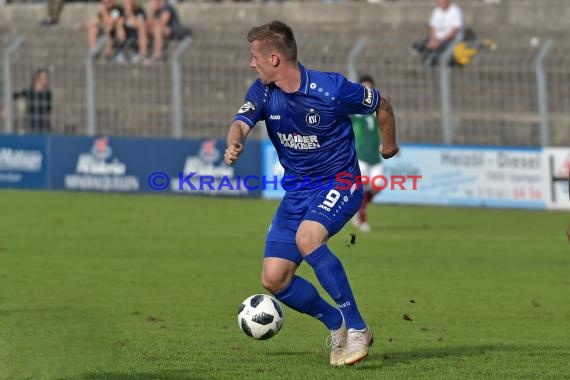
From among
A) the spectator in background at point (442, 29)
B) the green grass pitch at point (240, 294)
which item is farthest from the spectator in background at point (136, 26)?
the spectator in background at point (442, 29)

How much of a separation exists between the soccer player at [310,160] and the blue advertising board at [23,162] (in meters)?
15.7

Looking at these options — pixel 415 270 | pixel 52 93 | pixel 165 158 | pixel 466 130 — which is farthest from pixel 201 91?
pixel 415 270

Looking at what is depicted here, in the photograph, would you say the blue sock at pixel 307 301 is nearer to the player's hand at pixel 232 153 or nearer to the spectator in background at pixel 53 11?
the player's hand at pixel 232 153

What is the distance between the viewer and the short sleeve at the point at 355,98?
333 inches

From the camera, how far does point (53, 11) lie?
28.3 m

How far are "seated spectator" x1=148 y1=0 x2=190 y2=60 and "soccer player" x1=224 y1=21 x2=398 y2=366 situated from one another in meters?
16.6

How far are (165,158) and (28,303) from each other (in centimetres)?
1175

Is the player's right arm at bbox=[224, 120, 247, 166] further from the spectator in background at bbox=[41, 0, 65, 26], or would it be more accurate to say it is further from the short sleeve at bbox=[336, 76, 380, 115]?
the spectator in background at bbox=[41, 0, 65, 26]

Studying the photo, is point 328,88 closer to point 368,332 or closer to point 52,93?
point 368,332

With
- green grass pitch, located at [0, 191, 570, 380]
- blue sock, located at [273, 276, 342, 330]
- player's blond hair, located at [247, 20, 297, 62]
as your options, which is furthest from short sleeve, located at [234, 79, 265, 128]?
green grass pitch, located at [0, 191, 570, 380]

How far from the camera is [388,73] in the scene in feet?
73.0

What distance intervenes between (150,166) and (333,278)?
15.1 meters

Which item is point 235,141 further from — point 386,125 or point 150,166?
point 150,166

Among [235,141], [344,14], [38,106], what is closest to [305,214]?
[235,141]
